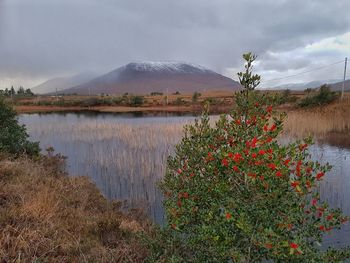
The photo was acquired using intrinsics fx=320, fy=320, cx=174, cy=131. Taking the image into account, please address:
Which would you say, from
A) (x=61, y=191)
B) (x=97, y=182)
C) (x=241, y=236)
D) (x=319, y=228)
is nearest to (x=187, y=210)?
(x=241, y=236)

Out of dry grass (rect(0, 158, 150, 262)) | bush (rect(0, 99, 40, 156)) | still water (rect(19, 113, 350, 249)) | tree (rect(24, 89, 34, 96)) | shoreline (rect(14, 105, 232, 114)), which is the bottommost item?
still water (rect(19, 113, 350, 249))

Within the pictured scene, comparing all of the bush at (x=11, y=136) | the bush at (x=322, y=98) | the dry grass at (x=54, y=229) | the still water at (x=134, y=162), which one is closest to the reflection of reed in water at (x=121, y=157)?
the still water at (x=134, y=162)

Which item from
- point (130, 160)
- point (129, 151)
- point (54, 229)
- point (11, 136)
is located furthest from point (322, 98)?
point (54, 229)

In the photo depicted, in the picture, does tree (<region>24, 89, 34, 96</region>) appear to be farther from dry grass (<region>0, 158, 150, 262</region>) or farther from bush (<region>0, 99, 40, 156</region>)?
dry grass (<region>0, 158, 150, 262</region>)

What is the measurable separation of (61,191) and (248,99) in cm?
677

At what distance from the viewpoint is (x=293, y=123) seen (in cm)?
2583

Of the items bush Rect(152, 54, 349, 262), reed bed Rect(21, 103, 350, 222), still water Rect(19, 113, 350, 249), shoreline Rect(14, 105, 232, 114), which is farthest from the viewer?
shoreline Rect(14, 105, 232, 114)

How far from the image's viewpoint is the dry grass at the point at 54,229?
525 centimetres

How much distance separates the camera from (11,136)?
13.5m

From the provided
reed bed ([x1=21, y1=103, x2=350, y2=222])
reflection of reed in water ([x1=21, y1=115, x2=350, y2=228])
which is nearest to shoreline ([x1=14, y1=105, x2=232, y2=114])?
reed bed ([x1=21, y1=103, x2=350, y2=222])

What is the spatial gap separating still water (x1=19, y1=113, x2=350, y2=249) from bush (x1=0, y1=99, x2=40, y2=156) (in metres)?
2.10

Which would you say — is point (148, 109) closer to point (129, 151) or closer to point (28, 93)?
point (129, 151)

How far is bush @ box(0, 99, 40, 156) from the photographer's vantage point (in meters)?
13.2

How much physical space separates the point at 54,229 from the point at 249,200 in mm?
3981
